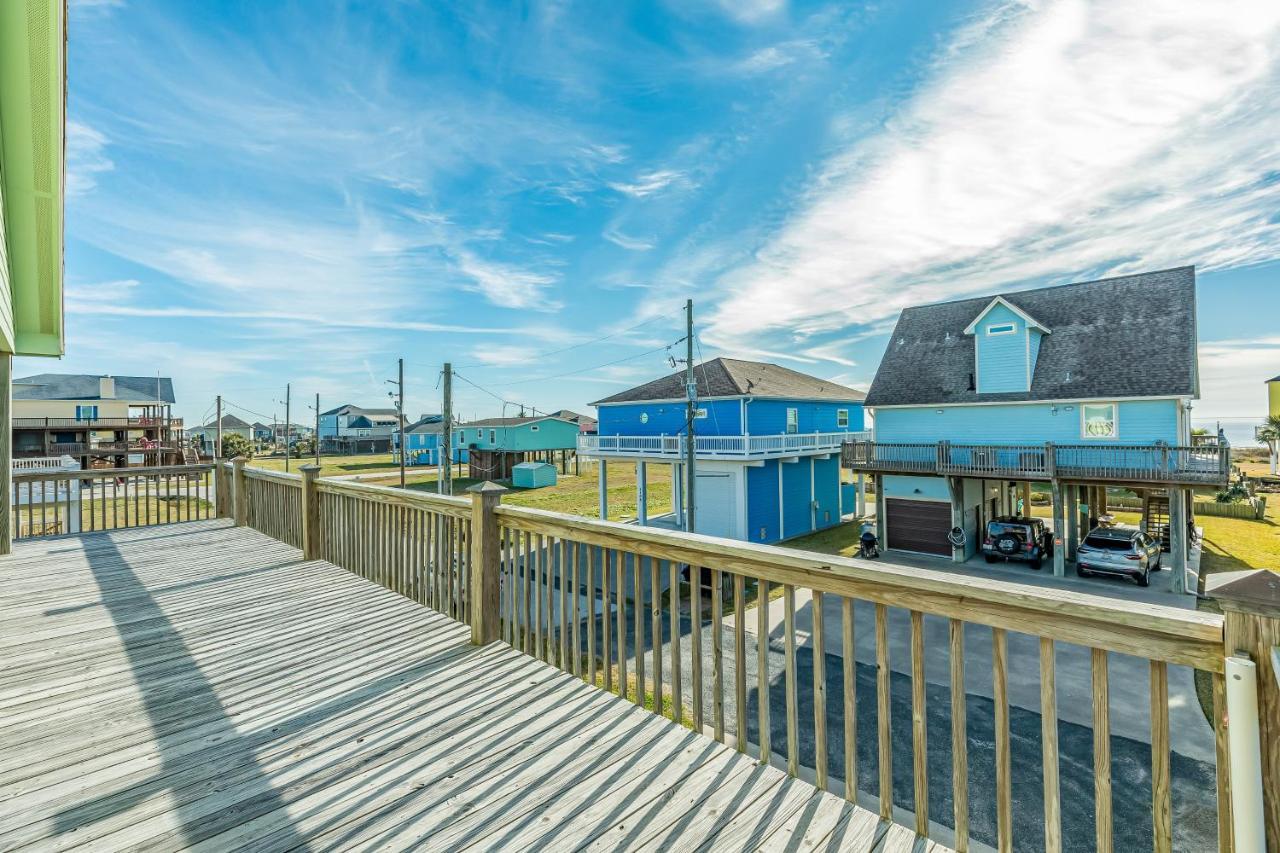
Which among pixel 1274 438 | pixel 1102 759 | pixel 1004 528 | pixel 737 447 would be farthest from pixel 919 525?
pixel 1274 438

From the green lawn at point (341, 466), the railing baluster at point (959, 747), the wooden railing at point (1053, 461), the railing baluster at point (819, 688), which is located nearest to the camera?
the railing baluster at point (959, 747)

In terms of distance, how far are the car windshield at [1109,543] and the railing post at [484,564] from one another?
12098mm

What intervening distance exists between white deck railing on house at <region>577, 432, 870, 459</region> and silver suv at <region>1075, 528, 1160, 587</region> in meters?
5.22

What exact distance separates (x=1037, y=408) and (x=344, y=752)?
46.3 ft

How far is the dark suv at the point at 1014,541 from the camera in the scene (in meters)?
11.6

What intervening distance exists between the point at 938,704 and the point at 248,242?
15617 millimetres

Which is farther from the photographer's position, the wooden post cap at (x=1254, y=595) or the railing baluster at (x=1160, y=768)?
the railing baluster at (x=1160, y=768)

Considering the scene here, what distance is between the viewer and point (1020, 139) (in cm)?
745

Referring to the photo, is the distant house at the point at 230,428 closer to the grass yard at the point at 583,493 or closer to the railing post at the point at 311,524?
the grass yard at the point at 583,493

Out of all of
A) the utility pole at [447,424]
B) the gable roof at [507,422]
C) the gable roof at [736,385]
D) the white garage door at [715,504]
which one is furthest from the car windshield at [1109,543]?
the gable roof at [507,422]

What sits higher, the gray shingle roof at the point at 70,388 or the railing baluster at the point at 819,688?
the gray shingle roof at the point at 70,388

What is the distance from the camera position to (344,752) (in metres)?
2.27

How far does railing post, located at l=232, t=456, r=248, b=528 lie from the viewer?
24.3 feet

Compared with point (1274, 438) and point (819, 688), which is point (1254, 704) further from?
point (1274, 438)
